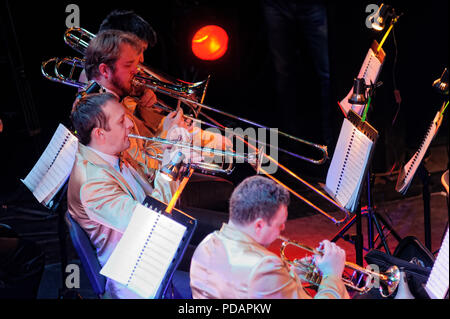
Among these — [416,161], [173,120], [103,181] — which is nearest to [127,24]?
[173,120]

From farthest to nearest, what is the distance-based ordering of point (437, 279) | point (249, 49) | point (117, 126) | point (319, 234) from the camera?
point (249, 49), point (319, 234), point (117, 126), point (437, 279)

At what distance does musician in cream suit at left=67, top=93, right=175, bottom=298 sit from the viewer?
2479 millimetres

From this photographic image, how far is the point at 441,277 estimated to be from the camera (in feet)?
6.01

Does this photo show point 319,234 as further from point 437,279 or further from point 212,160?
point 437,279

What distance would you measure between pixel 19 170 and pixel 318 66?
8.99ft

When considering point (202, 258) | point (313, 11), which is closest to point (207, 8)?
point (313, 11)

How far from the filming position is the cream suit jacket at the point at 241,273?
6.11ft

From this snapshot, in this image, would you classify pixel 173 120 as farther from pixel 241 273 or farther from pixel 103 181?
pixel 241 273

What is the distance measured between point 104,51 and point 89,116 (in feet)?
2.30

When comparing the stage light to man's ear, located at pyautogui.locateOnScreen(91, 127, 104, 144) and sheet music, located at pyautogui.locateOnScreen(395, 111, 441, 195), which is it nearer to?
sheet music, located at pyautogui.locateOnScreen(395, 111, 441, 195)

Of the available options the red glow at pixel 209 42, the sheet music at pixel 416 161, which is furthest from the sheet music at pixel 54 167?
the red glow at pixel 209 42

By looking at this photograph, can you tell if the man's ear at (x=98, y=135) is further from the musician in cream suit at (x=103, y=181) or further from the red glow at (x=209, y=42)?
the red glow at (x=209, y=42)

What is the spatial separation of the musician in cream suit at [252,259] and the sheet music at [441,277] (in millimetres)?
300
